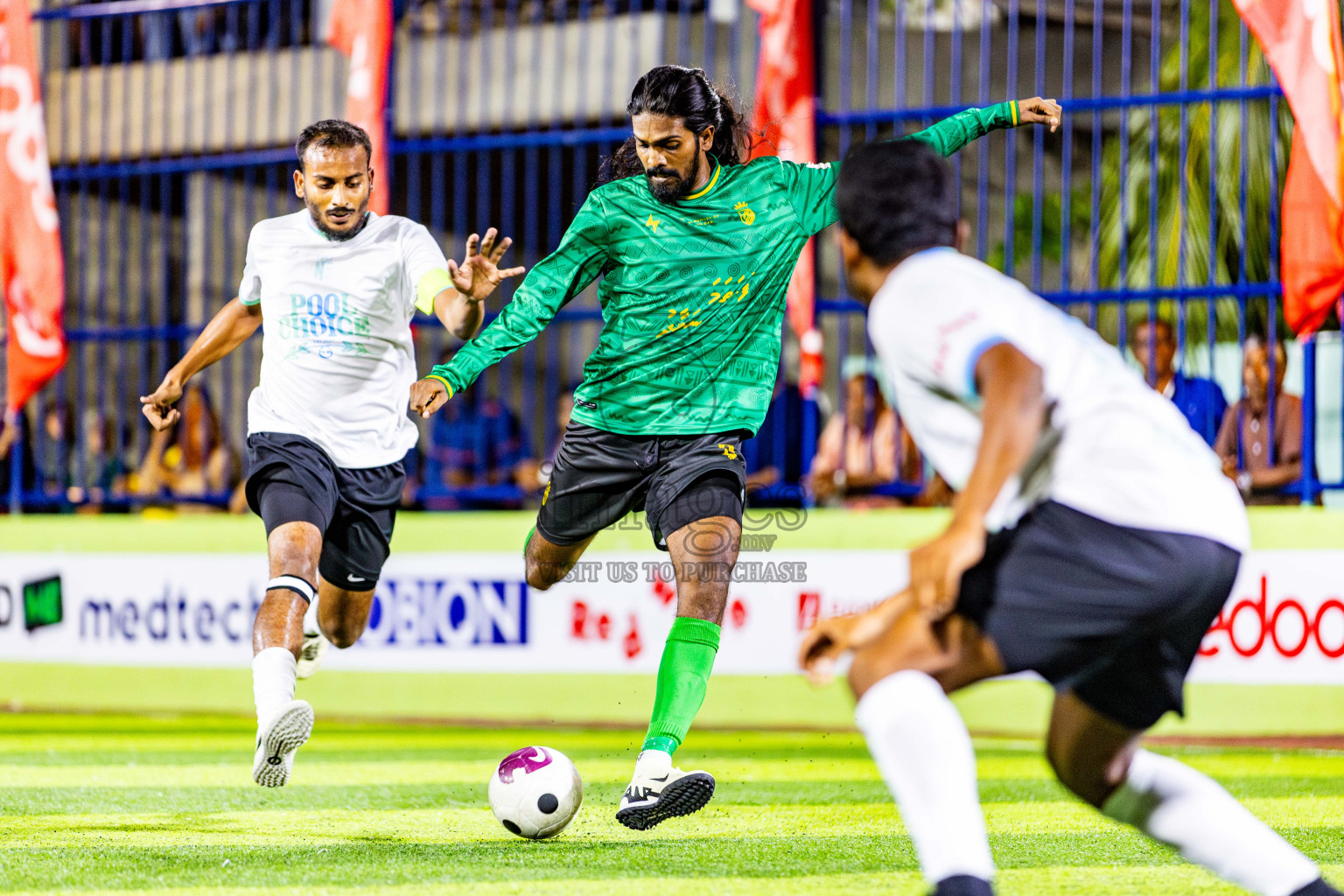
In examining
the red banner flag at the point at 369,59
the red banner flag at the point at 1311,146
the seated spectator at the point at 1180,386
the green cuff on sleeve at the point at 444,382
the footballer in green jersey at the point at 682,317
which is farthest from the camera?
the red banner flag at the point at 369,59

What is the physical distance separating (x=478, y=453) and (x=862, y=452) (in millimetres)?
2519

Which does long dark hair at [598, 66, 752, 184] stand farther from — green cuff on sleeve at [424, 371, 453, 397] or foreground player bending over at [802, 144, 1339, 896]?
foreground player bending over at [802, 144, 1339, 896]

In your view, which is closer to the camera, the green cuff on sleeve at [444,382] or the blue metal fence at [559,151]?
the green cuff on sleeve at [444,382]

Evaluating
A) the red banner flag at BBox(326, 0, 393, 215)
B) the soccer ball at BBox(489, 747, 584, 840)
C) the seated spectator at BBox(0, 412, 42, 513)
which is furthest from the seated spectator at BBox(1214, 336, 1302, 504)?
the seated spectator at BBox(0, 412, 42, 513)

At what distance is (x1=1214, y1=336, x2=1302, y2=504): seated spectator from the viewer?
788cm

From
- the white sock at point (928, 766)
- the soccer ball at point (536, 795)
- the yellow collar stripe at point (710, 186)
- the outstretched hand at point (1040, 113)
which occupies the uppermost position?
the outstretched hand at point (1040, 113)

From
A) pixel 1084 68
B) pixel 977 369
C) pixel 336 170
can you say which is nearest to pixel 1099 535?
pixel 977 369

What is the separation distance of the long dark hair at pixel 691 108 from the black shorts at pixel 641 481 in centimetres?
91

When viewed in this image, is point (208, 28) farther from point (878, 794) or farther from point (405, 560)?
point (878, 794)

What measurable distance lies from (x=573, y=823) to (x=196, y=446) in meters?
5.78

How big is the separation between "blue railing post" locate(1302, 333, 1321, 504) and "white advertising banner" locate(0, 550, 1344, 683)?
0.38m

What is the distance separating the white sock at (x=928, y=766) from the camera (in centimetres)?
289

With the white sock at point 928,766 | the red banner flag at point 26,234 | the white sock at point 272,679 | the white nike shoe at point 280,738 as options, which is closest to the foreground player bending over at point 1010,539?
the white sock at point 928,766

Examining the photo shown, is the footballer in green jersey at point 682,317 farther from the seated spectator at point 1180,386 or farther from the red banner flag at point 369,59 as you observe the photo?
the red banner flag at point 369,59
